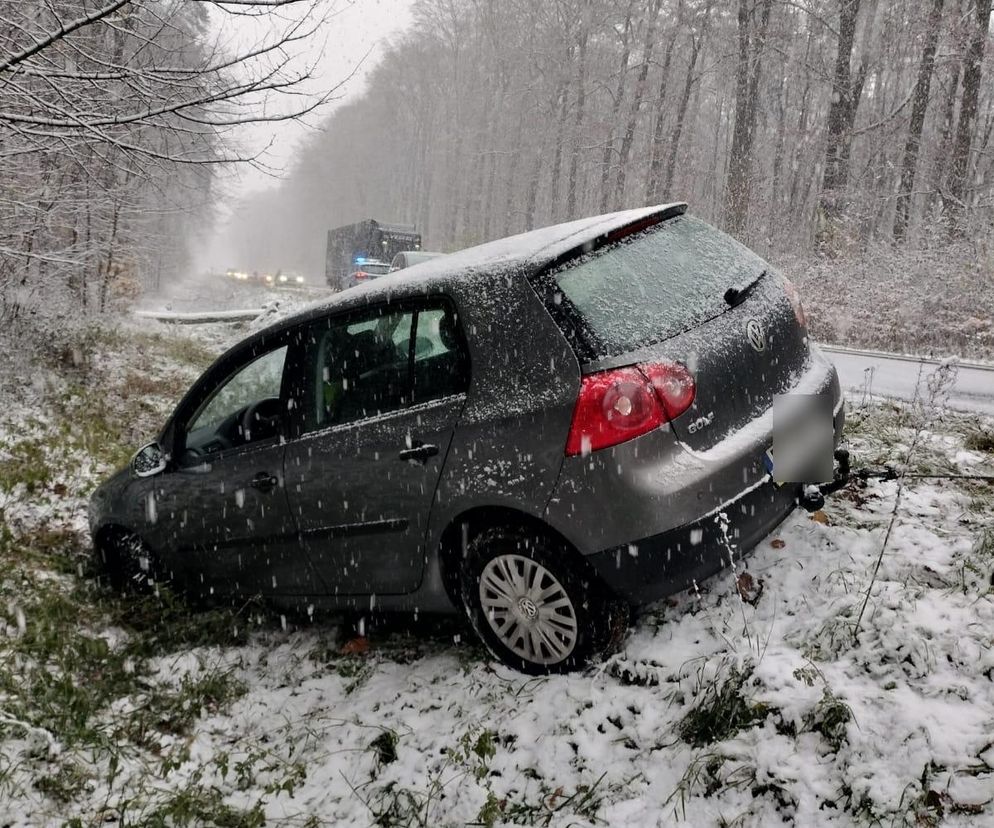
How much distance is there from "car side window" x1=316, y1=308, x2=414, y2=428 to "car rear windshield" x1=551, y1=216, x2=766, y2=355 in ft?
2.69

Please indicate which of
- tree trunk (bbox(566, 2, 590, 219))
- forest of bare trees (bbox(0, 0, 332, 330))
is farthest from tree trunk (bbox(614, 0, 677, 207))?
forest of bare trees (bbox(0, 0, 332, 330))

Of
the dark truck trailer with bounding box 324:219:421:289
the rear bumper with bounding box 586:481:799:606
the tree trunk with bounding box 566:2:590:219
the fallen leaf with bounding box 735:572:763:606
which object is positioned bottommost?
the fallen leaf with bounding box 735:572:763:606

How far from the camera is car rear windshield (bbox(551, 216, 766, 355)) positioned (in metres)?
2.71

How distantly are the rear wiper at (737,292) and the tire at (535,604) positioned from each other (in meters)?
1.26

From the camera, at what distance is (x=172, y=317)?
17.0 meters

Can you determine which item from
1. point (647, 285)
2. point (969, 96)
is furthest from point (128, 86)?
point (969, 96)

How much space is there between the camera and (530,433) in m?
2.68

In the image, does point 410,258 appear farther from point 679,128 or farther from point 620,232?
point 620,232

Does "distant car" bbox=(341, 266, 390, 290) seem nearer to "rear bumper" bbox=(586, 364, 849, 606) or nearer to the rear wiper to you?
the rear wiper

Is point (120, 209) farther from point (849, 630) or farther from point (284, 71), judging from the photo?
point (849, 630)

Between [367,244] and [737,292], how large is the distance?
94.5ft

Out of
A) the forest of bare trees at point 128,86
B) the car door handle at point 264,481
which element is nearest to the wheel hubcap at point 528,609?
the car door handle at point 264,481

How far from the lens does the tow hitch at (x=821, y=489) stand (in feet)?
9.95

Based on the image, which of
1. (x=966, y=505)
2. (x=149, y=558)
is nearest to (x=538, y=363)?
(x=966, y=505)
